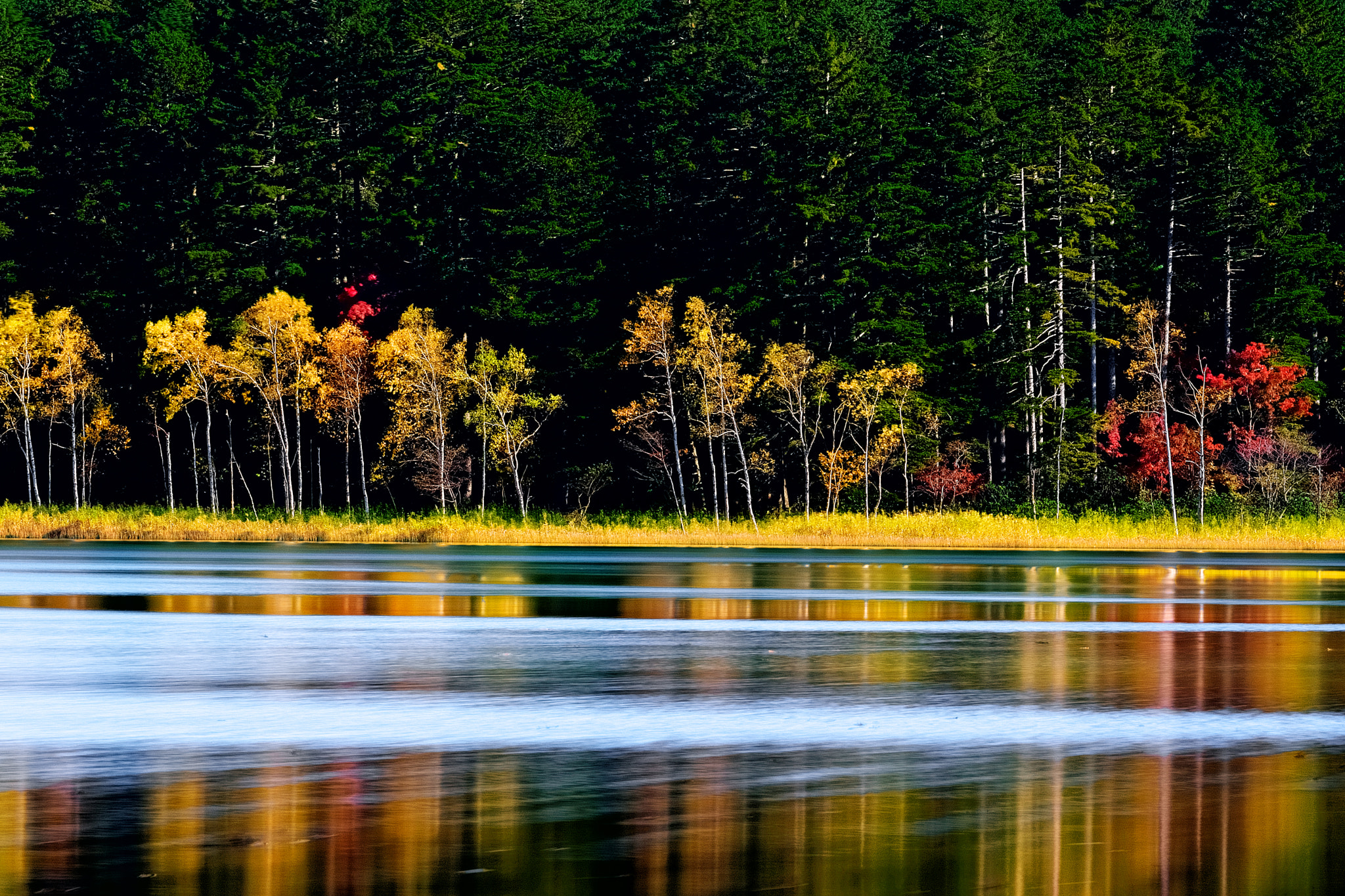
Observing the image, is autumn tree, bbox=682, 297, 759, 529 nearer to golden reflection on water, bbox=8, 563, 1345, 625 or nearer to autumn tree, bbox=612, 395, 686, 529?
autumn tree, bbox=612, 395, 686, 529

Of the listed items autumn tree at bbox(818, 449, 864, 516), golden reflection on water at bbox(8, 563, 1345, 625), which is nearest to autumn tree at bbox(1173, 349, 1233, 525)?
autumn tree at bbox(818, 449, 864, 516)

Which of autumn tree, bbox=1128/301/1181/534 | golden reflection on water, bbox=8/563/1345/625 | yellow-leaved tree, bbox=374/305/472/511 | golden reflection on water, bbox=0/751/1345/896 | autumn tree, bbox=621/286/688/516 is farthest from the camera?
yellow-leaved tree, bbox=374/305/472/511

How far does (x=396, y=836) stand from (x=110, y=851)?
1.97m

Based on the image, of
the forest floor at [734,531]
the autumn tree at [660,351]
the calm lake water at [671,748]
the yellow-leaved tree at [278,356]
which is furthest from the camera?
the yellow-leaved tree at [278,356]

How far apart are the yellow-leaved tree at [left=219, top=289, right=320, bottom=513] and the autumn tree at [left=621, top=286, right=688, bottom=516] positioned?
1576 cm

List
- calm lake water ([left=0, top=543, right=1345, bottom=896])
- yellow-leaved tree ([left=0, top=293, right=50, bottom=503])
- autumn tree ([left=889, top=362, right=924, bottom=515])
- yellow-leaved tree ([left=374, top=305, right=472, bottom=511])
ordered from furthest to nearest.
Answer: yellow-leaved tree ([left=0, top=293, right=50, bottom=503])
yellow-leaved tree ([left=374, top=305, right=472, bottom=511])
autumn tree ([left=889, top=362, right=924, bottom=515])
calm lake water ([left=0, top=543, right=1345, bottom=896])

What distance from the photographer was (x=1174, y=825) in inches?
537

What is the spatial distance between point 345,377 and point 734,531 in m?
21.9

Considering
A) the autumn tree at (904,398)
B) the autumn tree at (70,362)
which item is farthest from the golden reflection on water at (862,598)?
the autumn tree at (70,362)

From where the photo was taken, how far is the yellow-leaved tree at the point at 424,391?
81.9 m

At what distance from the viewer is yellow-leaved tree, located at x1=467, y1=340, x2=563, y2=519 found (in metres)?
82.1

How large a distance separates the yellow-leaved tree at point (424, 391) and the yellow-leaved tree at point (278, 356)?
3769 millimetres

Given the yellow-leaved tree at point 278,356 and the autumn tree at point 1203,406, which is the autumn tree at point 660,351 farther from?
the autumn tree at point 1203,406

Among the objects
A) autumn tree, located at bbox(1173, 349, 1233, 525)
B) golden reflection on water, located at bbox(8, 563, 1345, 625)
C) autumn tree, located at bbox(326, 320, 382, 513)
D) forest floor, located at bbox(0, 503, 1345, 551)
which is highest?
autumn tree, located at bbox(326, 320, 382, 513)
